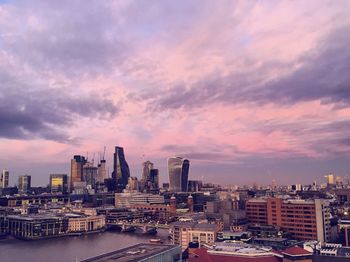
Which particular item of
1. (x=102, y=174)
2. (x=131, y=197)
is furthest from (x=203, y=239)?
(x=102, y=174)

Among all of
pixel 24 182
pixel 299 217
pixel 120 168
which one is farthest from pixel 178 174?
pixel 299 217

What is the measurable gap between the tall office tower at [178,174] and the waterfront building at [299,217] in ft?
287

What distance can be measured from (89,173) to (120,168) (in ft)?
79.7

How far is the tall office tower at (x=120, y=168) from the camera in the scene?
557 ft

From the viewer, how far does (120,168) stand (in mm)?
173125

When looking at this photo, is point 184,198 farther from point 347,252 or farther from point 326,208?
point 347,252

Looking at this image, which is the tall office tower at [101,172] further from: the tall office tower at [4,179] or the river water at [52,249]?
the river water at [52,249]

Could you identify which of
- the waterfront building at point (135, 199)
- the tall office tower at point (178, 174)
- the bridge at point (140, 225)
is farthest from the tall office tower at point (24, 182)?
the bridge at point (140, 225)

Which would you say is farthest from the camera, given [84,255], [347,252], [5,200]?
[5,200]

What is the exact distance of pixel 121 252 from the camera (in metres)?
24.3

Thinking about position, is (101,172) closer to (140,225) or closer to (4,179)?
(4,179)

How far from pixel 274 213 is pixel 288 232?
4047mm

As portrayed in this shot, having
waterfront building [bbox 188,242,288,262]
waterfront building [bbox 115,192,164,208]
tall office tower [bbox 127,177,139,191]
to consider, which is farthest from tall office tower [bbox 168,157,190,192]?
waterfront building [bbox 188,242,288,262]

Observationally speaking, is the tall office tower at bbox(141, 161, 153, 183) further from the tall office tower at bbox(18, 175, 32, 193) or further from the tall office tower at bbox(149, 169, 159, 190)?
the tall office tower at bbox(18, 175, 32, 193)
